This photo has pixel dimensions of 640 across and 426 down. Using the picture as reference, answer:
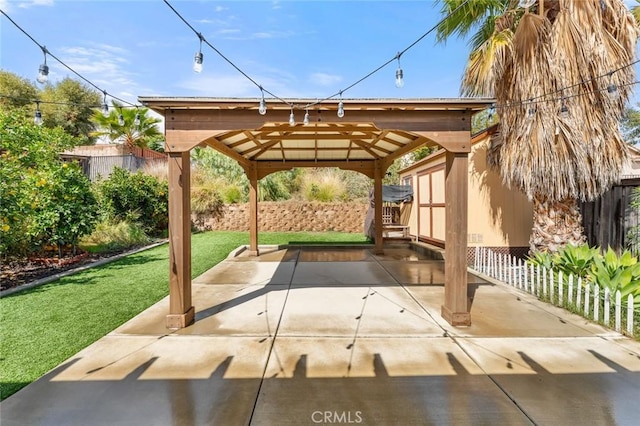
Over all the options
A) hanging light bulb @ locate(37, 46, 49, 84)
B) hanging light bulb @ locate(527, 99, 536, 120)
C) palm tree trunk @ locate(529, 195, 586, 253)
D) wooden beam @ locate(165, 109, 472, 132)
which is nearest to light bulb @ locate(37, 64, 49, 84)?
hanging light bulb @ locate(37, 46, 49, 84)

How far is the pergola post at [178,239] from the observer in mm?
3775

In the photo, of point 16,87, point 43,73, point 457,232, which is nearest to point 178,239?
point 43,73

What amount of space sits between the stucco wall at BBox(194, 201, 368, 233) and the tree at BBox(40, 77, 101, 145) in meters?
15.7

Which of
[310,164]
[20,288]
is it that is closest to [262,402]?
[20,288]

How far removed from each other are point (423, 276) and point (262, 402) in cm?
478

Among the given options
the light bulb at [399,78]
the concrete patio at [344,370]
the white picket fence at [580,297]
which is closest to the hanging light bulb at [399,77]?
the light bulb at [399,78]

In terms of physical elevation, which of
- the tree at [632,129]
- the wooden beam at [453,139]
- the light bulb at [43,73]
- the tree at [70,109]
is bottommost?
the wooden beam at [453,139]

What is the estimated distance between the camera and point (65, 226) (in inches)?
272

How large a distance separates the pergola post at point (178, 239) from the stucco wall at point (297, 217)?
11301 mm

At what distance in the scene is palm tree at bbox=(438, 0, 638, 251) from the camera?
208 inches

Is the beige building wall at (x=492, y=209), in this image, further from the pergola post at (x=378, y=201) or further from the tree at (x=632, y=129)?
the tree at (x=632, y=129)

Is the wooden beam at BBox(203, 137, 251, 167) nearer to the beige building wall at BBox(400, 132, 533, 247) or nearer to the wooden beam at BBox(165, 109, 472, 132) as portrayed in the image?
the wooden beam at BBox(165, 109, 472, 132)

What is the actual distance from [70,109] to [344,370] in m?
29.8

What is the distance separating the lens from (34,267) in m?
6.62
